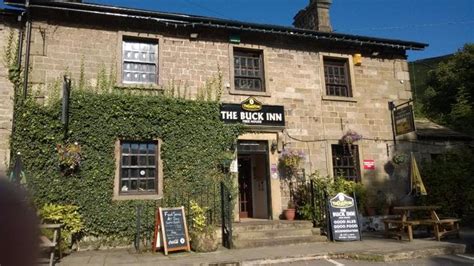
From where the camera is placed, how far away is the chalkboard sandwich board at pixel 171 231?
8750 mm

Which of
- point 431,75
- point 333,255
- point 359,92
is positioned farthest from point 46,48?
point 431,75

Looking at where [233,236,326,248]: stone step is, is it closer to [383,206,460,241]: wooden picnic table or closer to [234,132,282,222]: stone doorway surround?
[234,132,282,222]: stone doorway surround

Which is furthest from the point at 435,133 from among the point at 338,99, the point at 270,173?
the point at 270,173

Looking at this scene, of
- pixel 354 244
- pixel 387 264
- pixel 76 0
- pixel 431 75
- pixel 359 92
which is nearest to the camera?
pixel 387 264

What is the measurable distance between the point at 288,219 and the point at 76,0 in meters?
8.96

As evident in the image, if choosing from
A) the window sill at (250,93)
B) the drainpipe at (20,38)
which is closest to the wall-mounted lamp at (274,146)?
the window sill at (250,93)

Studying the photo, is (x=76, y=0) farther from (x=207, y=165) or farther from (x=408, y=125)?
(x=408, y=125)

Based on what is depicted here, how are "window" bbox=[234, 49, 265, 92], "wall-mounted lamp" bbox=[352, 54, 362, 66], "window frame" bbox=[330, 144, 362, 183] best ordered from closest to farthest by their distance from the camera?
"window" bbox=[234, 49, 265, 92], "window frame" bbox=[330, 144, 362, 183], "wall-mounted lamp" bbox=[352, 54, 362, 66]

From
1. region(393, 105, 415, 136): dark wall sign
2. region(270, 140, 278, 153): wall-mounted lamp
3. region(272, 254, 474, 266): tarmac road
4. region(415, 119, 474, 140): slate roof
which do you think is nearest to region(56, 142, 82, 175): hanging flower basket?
region(270, 140, 278, 153): wall-mounted lamp

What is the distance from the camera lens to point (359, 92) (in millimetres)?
13242

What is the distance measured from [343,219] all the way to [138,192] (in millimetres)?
5383

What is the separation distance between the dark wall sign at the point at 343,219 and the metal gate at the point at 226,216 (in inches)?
104

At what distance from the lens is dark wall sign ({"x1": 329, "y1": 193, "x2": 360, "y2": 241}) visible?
994 cm

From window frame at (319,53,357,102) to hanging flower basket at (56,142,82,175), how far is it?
7.56 meters
